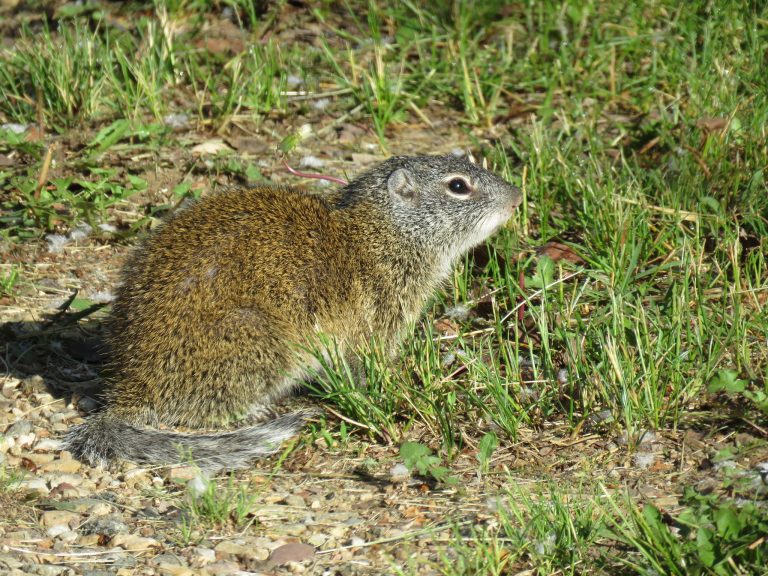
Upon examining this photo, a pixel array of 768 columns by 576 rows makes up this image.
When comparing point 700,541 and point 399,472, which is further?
point 399,472

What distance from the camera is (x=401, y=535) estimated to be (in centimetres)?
377

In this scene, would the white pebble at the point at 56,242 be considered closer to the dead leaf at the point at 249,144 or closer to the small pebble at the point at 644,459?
the dead leaf at the point at 249,144

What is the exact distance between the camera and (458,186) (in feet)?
18.2

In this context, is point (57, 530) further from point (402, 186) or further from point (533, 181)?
point (533, 181)

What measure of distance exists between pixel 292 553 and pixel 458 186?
2423 mm

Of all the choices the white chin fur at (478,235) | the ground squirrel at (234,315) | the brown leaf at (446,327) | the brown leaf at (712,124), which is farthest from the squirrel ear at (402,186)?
the brown leaf at (712,124)

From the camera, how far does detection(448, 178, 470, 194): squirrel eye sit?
5535 millimetres

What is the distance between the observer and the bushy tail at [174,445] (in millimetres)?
4402

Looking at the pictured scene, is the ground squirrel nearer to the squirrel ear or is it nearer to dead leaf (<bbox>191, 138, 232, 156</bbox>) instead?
the squirrel ear

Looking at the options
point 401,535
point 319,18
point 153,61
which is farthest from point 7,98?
point 401,535

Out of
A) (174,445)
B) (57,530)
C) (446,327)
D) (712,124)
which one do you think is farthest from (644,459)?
(712,124)

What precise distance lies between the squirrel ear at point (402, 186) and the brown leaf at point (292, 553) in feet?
7.15

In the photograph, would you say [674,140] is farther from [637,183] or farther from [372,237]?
[372,237]

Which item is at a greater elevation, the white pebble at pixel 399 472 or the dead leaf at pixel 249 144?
the dead leaf at pixel 249 144
